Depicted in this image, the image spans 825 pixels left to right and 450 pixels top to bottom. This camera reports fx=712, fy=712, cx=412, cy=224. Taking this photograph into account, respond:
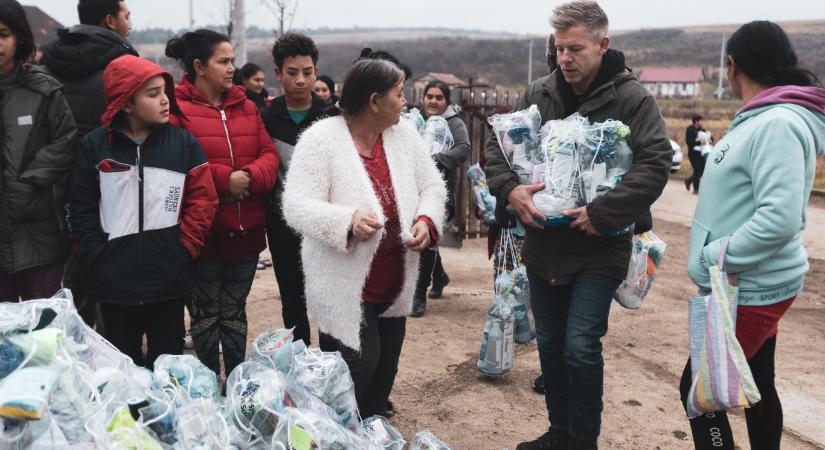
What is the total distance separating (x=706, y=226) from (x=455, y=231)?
6336mm

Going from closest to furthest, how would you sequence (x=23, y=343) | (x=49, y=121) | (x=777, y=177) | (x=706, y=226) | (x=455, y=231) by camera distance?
1. (x=23, y=343)
2. (x=777, y=177)
3. (x=706, y=226)
4. (x=49, y=121)
5. (x=455, y=231)

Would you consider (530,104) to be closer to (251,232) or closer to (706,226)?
(706,226)

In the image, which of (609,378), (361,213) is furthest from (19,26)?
(609,378)

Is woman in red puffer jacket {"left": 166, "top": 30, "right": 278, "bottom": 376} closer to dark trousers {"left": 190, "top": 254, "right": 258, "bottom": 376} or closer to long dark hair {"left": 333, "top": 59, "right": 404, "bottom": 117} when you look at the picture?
dark trousers {"left": 190, "top": 254, "right": 258, "bottom": 376}

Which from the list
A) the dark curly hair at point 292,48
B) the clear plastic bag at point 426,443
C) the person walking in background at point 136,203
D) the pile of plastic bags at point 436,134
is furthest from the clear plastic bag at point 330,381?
the pile of plastic bags at point 436,134

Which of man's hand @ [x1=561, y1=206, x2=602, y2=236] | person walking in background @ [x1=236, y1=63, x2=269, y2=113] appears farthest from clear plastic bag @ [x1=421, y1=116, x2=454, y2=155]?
man's hand @ [x1=561, y1=206, x2=602, y2=236]

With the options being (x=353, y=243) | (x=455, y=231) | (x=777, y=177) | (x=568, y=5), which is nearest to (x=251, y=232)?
(x=353, y=243)

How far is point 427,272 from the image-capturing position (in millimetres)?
5504

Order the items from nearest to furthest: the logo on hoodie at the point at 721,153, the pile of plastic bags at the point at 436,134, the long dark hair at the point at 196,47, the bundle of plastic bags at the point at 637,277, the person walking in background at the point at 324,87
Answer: the logo on hoodie at the point at 721,153
the bundle of plastic bags at the point at 637,277
the long dark hair at the point at 196,47
the pile of plastic bags at the point at 436,134
the person walking in background at the point at 324,87

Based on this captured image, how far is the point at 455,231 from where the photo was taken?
9.05m

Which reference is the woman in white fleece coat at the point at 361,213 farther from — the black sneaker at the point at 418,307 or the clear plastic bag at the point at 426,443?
the black sneaker at the point at 418,307

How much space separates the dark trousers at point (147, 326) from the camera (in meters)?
3.22

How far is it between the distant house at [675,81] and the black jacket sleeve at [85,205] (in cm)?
8338

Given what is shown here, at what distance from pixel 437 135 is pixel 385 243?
291 centimetres
